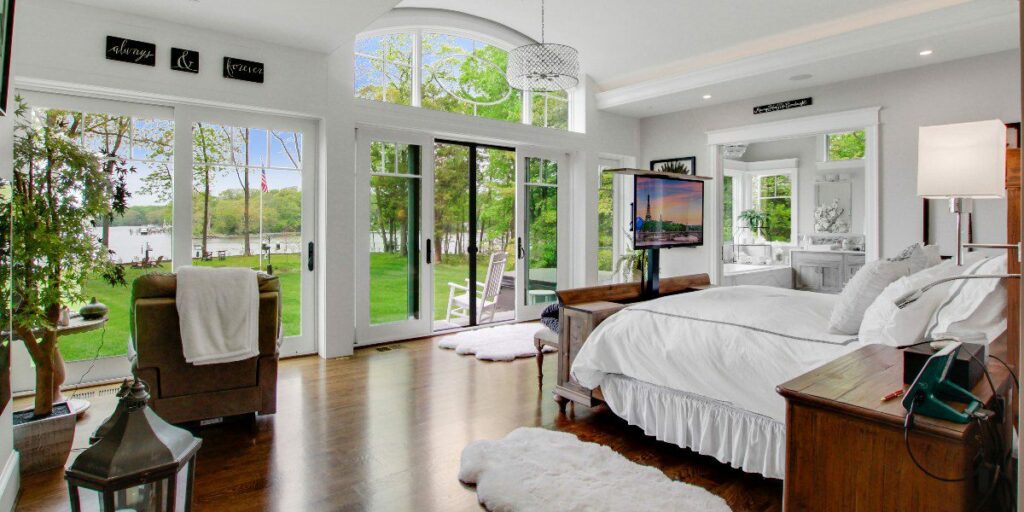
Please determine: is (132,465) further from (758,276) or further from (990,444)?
(758,276)

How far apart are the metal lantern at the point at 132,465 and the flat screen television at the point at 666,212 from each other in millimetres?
3215

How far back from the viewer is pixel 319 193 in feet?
16.3

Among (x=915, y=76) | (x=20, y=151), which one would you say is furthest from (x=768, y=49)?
(x=20, y=151)

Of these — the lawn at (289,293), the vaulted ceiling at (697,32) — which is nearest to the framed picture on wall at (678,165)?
the vaulted ceiling at (697,32)

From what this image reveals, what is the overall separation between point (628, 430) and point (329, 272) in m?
3.05

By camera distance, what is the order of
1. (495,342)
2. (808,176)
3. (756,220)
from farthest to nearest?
(756,220) → (808,176) → (495,342)

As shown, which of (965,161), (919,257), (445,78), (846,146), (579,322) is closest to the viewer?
(965,161)

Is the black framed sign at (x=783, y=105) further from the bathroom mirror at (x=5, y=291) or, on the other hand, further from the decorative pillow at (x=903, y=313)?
the bathroom mirror at (x=5, y=291)

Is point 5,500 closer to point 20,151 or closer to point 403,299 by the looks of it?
point 20,151

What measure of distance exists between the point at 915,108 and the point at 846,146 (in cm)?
419

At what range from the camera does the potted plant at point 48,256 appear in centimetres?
258

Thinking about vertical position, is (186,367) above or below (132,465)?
below

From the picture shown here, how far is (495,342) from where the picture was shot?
A: 5371mm

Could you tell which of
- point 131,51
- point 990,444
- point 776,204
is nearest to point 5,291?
point 131,51
